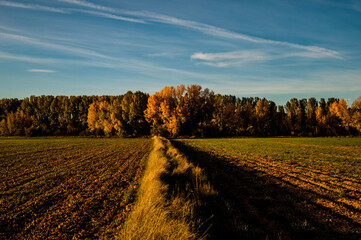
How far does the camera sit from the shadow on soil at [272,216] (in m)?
4.80

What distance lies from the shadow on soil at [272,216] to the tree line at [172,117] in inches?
1758

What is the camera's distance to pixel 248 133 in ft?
228

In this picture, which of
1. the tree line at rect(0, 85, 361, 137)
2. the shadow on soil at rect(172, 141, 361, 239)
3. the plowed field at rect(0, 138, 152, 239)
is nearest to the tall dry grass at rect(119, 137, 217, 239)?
the shadow on soil at rect(172, 141, 361, 239)

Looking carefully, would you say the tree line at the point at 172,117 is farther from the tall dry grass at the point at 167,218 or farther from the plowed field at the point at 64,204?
the tall dry grass at the point at 167,218

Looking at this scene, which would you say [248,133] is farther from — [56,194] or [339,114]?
[56,194]

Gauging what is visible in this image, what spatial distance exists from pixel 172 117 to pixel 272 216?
155 feet

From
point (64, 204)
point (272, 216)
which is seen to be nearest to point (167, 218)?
point (272, 216)

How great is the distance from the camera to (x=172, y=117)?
52906 millimetres

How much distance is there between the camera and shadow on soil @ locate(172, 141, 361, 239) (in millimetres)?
4801

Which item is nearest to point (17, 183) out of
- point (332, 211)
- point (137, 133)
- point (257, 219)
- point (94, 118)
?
point (257, 219)

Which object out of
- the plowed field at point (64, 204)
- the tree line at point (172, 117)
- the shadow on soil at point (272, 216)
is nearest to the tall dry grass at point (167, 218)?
the shadow on soil at point (272, 216)

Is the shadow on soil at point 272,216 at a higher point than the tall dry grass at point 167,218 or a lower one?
lower

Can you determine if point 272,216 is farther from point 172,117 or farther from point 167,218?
point 172,117

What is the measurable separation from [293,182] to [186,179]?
602 centimetres
